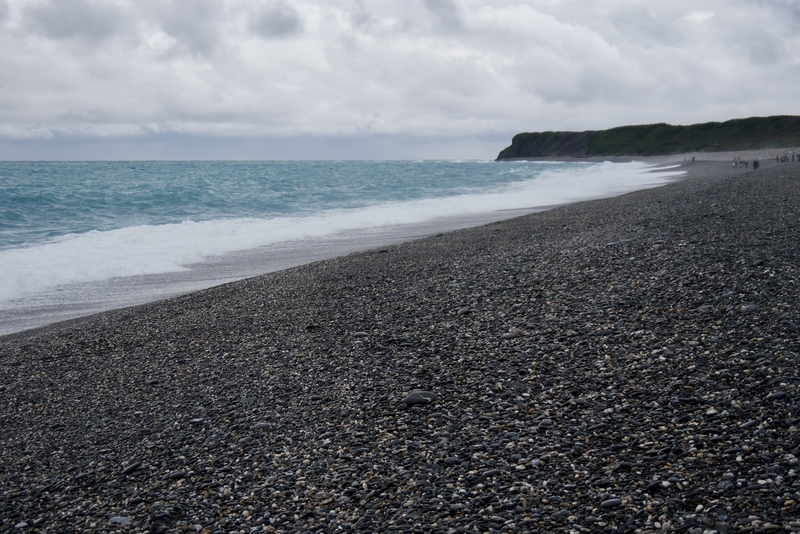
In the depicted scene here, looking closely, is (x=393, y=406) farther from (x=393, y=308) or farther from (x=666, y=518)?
(x=393, y=308)

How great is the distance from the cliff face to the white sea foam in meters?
146

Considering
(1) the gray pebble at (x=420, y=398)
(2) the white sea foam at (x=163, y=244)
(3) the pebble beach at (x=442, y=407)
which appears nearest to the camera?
(3) the pebble beach at (x=442, y=407)

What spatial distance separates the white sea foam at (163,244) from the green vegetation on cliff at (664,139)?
93.9 m

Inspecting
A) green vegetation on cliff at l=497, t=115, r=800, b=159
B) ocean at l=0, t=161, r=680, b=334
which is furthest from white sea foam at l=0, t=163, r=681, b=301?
green vegetation on cliff at l=497, t=115, r=800, b=159

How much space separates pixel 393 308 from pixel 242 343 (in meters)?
1.89

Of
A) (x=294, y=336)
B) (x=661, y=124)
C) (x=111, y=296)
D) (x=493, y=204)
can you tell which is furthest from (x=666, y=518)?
(x=661, y=124)

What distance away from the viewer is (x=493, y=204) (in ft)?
91.8

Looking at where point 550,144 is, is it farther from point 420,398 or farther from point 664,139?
point 420,398

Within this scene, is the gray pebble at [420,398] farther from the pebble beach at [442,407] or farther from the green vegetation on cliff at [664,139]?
the green vegetation on cliff at [664,139]

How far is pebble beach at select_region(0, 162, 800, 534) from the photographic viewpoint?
3.39 meters

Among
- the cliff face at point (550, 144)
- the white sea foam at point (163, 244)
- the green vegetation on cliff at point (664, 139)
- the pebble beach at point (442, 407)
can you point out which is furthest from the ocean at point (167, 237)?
the cliff face at point (550, 144)

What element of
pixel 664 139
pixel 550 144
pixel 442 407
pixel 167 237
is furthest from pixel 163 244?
pixel 550 144

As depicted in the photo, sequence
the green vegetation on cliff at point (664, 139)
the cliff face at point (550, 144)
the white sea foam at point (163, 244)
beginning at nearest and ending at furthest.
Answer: the white sea foam at point (163, 244) → the green vegetation on cliff at point (664, 139) → the cliff face at point (550, 144)

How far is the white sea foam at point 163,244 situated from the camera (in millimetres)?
13188
